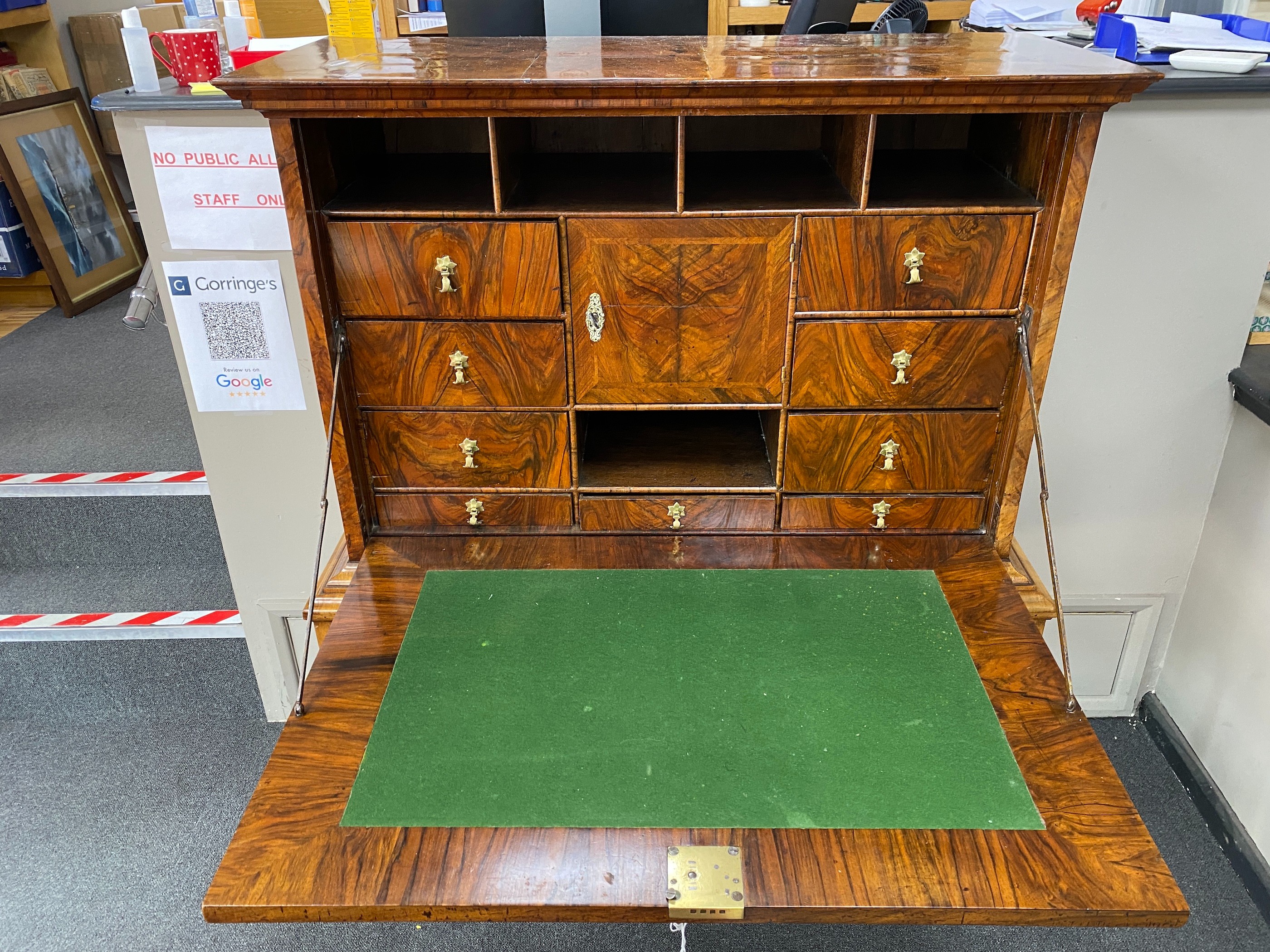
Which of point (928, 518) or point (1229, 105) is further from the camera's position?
point (1229, 105)

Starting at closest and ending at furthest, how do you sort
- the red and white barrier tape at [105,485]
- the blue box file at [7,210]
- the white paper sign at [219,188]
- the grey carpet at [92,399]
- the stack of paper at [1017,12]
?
1. the white paper sign at [219,188]
2. the stack of paper at [1017,12]
3. the red and white barrier tape at [105,485]
4. the grey carpet at [92,399]
5. the blue box file at [7,210]

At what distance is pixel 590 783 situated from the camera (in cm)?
104

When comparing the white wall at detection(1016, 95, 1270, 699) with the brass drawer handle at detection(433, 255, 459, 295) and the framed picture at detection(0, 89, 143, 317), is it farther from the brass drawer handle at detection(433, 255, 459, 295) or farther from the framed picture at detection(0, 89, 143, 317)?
the framed picture at detection(0, 89, 143, 317)

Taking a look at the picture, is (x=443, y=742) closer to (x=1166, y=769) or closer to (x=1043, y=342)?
(x=1043, y=342)

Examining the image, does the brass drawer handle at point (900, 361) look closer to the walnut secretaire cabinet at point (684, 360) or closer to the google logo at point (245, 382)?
the walnut secretaire cabinet at point (684, 360)

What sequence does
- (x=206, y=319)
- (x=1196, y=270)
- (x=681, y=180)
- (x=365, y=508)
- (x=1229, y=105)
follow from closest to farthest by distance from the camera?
1. (x=681, y=180)
2. (x=365, y=508)
3. (x=1229, y=105)
4. (x=1196, y=270)
5. (x=206, y=319)

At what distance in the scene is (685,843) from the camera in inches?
38.4

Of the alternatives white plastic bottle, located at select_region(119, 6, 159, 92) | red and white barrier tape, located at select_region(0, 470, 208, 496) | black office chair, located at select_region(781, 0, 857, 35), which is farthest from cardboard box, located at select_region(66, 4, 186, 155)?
black office chair, located at select_region(781, 0, 857, 35)

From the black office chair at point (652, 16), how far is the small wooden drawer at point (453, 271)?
127 centimetres

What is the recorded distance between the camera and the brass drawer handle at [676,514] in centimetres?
146

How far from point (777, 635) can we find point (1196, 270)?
1.26 metres

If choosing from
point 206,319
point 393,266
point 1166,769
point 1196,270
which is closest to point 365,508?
point 393,266

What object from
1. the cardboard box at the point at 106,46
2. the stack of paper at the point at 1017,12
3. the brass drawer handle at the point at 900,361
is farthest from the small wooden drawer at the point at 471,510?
the cardboard box at the point at 106,46

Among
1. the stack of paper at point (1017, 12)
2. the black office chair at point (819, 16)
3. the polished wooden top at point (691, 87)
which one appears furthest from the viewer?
the stack of paper at point (1017, 12)
